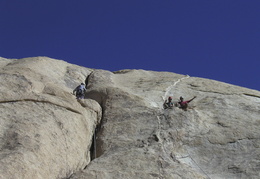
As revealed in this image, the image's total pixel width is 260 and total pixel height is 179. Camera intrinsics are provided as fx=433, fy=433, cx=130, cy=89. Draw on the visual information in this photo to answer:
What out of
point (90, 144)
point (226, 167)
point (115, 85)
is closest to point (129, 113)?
point (90, 144)

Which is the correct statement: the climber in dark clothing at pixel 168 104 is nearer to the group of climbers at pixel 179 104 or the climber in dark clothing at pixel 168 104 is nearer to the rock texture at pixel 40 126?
the group of climbers at pixel 179 104

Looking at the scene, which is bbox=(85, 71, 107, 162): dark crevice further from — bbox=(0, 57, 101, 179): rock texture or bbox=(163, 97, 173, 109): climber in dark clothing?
bbox=(163, 97, 173, 109): climber in dark clothing

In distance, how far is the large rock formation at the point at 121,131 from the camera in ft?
47.5

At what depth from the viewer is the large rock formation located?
47.5 feet

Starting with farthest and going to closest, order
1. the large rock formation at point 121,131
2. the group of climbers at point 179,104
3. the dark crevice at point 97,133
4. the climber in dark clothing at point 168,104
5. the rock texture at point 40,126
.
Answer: the climber in dark clothing at point 168,104 < the group of climbers at point 179,104 < the dark crevice at point 97,133 < the large rock formation at point 121,131 < the rock texture at point 40,126

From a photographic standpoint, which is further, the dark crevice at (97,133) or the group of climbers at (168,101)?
the group of climbers at (168,101)

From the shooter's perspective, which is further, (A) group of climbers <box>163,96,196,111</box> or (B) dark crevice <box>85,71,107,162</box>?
(A) group of climbers <box>163,96,196,111</box>

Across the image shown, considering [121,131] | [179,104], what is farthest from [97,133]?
[179,104]

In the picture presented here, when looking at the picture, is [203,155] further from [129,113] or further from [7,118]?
[7,118]

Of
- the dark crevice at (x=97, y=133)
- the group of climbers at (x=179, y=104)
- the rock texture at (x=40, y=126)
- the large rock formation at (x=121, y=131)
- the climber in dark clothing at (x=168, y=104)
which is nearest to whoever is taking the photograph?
the rock texture at (x=40, y=126)

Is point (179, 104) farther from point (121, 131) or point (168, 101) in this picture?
point (121, 131)

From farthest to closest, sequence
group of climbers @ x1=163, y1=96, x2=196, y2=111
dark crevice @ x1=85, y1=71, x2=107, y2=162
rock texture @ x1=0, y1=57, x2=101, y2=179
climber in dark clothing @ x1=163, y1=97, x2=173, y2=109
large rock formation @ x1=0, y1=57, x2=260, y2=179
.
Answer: climber in dark clothing @ x1=163, y1=97, x2=173, y2=109 < group of climbers @ x1=163, y1=96, x2=196, y2=111 < dark crevice @ x1=85, y1=71, x2=107, y2=162 < large rock formation @ x1=0, y1=57, x2=260, y2=179 < rock texture @ x1=0, y1=57, x2=101, y2=179

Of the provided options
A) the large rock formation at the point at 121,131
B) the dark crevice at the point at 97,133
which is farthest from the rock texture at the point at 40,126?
the dark crevice at the point at 97,133

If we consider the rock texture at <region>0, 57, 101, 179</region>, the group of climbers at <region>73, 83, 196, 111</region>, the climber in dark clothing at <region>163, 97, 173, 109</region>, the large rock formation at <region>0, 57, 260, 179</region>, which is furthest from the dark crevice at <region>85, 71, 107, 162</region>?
the climber in dark clothing at <region>163, 97, 173, 109</region>
